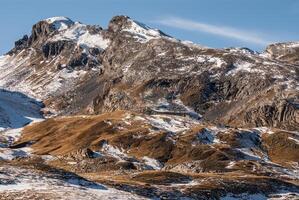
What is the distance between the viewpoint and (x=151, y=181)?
9325 centimetres

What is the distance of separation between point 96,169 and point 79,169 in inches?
203

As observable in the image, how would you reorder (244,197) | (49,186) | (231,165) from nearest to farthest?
(49,186)
(244,197)
(231,165)

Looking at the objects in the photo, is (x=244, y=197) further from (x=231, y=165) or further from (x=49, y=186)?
(x=231, y=165)

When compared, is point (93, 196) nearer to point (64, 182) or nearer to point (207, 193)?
point (64, 182)

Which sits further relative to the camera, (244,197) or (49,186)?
(244,197)

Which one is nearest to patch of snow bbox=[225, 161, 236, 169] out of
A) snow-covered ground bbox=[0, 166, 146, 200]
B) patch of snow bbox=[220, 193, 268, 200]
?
patch of snow bbox=[220, 193, 268, 200]

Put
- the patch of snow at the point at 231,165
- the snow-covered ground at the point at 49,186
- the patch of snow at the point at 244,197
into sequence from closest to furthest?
1. the snow-covered ground at the point at 49,186
2. the patch of snow at the point at 244,197
3. the patch of snow at the point at 231,165

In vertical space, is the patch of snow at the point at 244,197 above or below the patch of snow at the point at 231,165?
above

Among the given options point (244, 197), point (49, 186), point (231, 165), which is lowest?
point (231, 165)

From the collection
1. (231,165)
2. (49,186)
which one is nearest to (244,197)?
(49,186)

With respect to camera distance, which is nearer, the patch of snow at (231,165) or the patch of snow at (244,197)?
the patch of snow at (244,197)

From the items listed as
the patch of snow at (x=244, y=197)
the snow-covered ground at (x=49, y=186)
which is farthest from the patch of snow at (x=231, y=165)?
the snow-covered ground at (x=49, y=186)

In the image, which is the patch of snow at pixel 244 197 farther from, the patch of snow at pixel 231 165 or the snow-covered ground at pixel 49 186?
the patch of snow at pixel 231 165

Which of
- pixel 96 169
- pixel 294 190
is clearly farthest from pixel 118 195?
pixel 96 169
